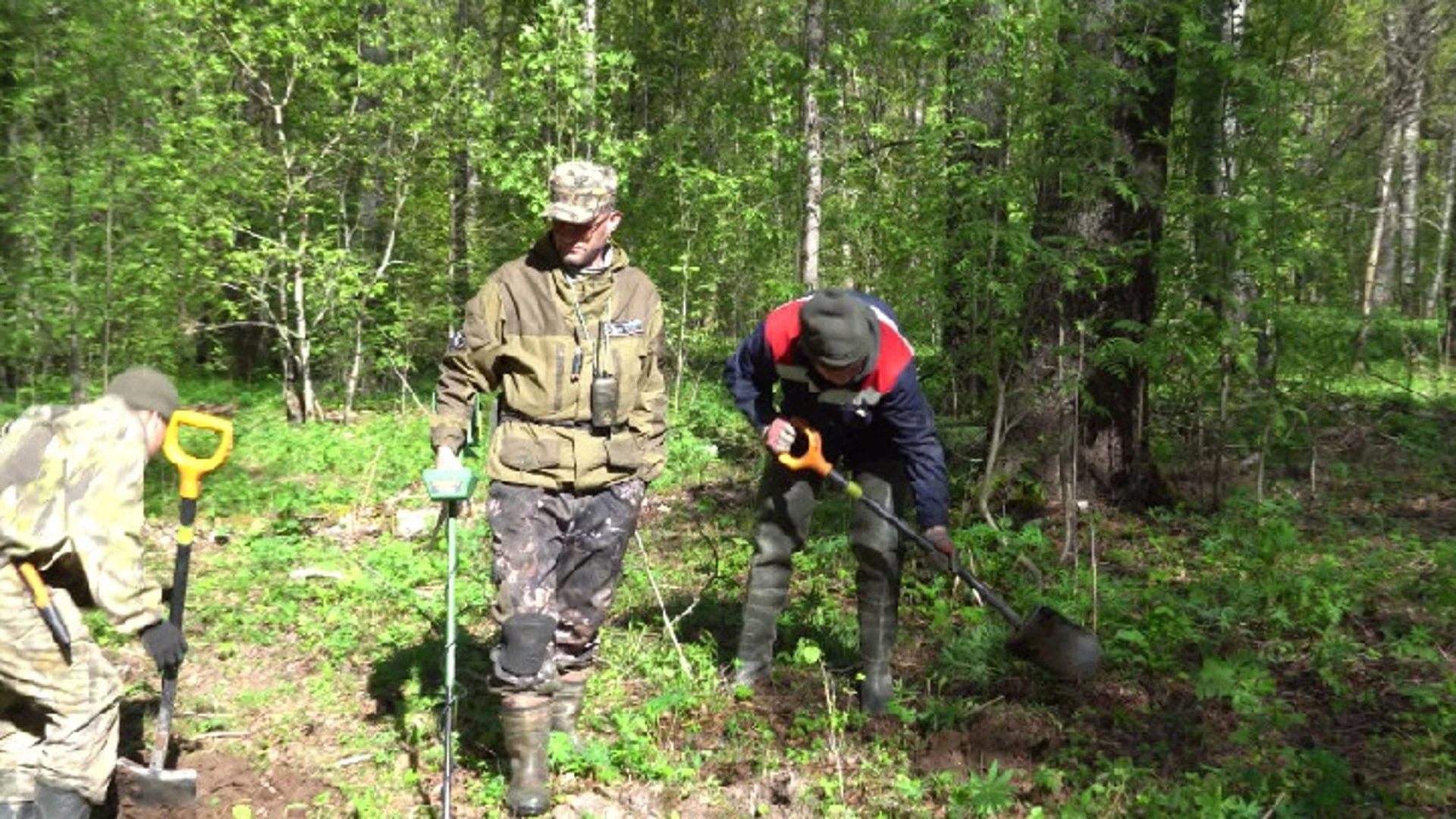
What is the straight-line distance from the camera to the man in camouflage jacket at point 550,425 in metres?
3.74

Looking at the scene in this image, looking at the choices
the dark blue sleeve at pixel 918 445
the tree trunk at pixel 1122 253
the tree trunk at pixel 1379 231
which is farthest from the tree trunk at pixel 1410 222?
the dark blue sleeve at pixel 918 445

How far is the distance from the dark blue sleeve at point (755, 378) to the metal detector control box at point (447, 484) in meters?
1.46

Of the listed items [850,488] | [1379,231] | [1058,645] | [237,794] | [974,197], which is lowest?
[237,794]

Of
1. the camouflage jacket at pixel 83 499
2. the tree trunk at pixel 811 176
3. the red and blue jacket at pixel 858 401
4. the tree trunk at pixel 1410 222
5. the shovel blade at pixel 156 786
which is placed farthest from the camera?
the tree trunk at pixel 1410 222

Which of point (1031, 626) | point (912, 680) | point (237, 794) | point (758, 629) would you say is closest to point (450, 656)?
point (237, 794)

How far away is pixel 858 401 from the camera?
168 inches

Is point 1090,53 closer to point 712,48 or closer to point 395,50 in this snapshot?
point 395,50

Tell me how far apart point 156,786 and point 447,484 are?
1.63 metres

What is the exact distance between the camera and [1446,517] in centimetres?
709

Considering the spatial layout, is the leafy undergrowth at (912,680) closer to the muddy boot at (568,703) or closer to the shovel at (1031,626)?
the muddy boot at (568,703)

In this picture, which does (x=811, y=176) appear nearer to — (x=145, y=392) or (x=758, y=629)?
(x=758, y=629)

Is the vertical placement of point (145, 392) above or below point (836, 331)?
below

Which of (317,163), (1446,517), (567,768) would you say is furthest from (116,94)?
(1446,517)

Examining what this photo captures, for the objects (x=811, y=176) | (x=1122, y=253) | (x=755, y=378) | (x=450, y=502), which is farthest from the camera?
(x=811, y=176)
